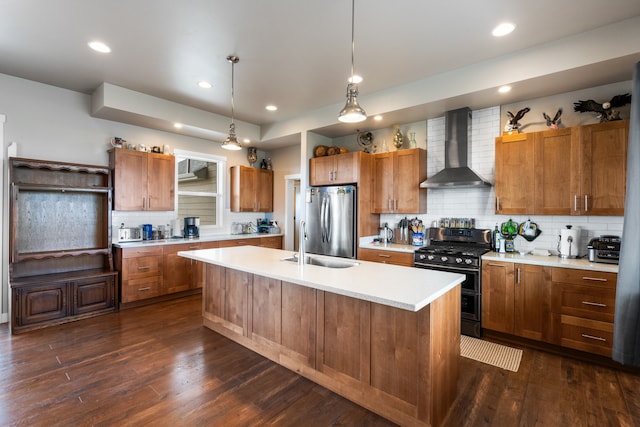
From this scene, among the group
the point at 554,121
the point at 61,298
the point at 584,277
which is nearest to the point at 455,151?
the point at 554,121

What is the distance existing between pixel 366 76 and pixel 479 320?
10.0ft

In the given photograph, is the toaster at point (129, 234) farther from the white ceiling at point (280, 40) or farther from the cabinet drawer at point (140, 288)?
the white ceiling at point (280, 40)

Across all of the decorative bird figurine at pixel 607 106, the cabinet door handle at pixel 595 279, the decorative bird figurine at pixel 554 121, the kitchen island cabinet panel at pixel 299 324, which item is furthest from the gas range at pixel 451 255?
the kitchen island cabinet panel at pixel 299 324

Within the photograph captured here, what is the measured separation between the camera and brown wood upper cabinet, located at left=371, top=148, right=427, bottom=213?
4.22m

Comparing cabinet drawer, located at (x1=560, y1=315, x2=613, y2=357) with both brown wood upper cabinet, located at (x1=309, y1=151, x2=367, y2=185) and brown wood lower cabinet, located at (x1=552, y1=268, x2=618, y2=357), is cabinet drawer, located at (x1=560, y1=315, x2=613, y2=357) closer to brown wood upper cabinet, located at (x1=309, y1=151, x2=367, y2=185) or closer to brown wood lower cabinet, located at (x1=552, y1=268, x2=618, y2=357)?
brown wood lower cabinet, located at (x1=552, y1=268, x2=618, y2=357)

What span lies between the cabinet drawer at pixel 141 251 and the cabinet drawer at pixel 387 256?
2.95 metres

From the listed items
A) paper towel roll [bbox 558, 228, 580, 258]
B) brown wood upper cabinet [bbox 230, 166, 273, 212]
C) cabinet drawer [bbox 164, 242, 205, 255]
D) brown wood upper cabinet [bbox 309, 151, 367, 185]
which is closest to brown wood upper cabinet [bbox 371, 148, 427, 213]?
brown wood upper cabinet [bbox 309, 151, 367, 185]

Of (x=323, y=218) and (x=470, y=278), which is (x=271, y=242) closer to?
(x=323, y=218)

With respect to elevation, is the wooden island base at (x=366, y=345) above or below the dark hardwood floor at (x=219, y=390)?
above

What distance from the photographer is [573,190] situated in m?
3.10

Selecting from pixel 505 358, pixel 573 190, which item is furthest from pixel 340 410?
pixel 573 190

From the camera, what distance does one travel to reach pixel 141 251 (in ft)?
13.9

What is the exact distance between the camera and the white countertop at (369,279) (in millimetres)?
1691

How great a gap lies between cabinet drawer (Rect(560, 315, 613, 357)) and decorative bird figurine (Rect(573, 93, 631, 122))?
78.5 inches
